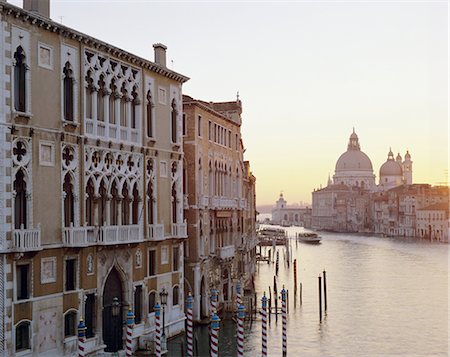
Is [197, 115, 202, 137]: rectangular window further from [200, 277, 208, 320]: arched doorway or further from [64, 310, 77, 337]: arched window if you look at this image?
[64, 310, 77, 337]: arched window

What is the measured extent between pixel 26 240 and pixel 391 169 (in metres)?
140

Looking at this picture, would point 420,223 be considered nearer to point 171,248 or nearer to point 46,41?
point 171,248

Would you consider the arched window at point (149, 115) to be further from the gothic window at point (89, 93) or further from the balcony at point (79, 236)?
the balcony at point (79, 236)

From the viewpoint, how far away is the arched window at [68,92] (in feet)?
52.3

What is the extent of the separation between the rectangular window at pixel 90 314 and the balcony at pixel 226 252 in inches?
346

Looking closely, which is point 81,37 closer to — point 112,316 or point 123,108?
point 123,108

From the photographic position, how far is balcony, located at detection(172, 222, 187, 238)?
20703 mm

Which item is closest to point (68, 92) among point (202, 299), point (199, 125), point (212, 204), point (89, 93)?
point (89, 93)

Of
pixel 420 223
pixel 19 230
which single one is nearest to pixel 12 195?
pixel 19 230

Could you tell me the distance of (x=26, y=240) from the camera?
1438 cm

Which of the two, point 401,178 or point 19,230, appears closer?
point 19,230

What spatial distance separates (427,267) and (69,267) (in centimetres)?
3756

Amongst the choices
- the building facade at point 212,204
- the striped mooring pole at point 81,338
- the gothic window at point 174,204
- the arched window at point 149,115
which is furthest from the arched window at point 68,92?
the building facade at point 212,204

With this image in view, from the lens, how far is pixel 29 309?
14.5 metres
